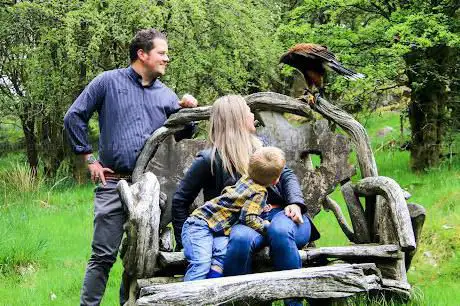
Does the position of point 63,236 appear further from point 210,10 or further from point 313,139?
point 210,10

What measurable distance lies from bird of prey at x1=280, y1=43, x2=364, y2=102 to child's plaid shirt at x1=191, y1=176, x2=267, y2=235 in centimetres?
107

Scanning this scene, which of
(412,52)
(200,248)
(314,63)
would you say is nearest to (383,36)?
(412,52)

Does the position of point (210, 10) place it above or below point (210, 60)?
above

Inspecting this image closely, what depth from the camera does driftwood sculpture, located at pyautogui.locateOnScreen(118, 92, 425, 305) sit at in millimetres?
3279

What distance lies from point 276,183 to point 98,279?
1224mm

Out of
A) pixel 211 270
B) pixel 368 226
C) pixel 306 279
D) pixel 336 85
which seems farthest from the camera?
pixel 336 85

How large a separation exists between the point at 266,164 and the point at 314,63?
44.6 inches

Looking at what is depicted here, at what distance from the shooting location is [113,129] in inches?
167

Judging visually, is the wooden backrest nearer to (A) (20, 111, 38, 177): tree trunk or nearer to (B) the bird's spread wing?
(B) the bird's spread wing

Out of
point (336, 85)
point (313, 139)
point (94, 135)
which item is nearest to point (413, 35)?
point (336, 85)

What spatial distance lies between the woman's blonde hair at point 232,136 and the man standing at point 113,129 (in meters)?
0.57

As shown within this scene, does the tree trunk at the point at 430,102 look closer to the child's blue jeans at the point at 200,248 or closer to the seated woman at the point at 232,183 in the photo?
the seated woman at the point at 232,183

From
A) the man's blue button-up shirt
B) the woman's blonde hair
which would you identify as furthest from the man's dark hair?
the woman's blonde hair

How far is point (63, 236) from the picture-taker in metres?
7.73
